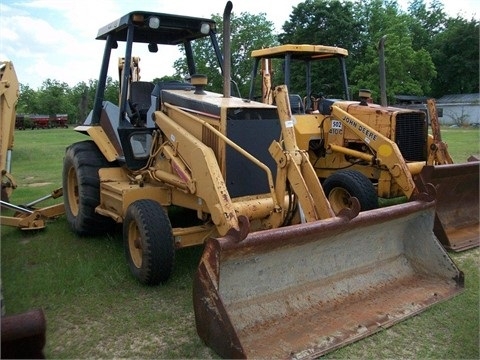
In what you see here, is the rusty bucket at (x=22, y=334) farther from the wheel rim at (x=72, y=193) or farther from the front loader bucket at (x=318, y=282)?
the wheel rim at (x=72, y=193)

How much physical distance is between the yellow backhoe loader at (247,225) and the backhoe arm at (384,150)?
1.70m

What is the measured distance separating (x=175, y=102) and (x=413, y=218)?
8.69 ft

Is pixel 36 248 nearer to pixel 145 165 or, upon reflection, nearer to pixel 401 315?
pixel 145 165

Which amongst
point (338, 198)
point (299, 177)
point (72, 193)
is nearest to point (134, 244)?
point (299, 177)

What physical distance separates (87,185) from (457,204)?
4629 mm

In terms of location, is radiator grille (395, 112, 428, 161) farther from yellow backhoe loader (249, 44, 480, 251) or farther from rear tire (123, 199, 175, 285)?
rear tire (123, 199, 175, 285)

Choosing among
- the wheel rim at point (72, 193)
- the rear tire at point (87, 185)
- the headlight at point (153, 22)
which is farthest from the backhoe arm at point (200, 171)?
the wheel rim at point (72, 193)


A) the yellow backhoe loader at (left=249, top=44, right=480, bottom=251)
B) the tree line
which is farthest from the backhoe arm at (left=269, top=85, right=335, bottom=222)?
the tree line

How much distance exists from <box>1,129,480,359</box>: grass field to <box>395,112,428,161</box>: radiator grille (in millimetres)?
1962

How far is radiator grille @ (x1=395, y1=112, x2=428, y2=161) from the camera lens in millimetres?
6988

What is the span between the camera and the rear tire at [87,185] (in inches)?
221

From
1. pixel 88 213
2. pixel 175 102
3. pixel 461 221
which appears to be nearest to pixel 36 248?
pixel 88 213

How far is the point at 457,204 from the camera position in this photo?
624 cm

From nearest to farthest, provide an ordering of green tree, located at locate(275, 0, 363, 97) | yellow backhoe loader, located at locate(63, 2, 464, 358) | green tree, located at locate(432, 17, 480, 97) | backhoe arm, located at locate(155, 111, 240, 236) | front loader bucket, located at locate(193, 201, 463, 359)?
1. front loader bucket, located at locate(193, 201, 463, 359)
2. yellow backhoe loader, located at locate(63, 2, 464, 358)
3. backhoe arm, located at locate(155, 111, 240, 236)
4. green tree, located at locate(275, 0, 363, 97)
5. green tree, located at locate(432, 17, 480, 97)
